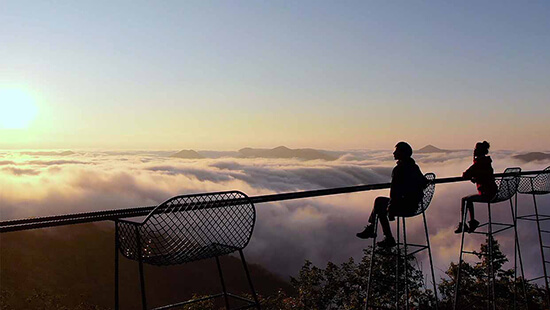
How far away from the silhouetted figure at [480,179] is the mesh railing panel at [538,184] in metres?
Answer: 1.08

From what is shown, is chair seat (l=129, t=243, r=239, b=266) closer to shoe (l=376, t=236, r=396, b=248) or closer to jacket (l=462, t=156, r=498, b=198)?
shoe (l=376, t=236, r=396, b=248)

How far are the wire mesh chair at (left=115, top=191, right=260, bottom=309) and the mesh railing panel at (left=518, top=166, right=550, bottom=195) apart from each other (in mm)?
4977

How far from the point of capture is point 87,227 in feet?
305

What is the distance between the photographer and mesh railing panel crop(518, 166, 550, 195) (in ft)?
21.1

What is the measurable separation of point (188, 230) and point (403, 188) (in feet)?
7.36

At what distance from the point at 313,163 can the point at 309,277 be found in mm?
166443

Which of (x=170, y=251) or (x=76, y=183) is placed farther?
(x=76, y=183)

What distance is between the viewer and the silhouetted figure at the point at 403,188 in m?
4.16

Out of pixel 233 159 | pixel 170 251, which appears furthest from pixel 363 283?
pixel 233 159

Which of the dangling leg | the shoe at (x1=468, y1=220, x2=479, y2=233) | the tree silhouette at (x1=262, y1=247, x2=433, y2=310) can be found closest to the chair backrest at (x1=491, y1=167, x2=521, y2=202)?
the shoe at (x1=468, y1=220, x2=479, y2=233)

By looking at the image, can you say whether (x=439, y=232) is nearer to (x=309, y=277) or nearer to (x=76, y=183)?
(x=76, y=183)

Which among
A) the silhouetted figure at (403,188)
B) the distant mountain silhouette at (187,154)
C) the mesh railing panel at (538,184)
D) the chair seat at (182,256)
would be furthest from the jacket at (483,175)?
the distant mountain silhouette at (187,154)

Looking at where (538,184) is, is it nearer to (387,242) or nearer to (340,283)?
(387,242)

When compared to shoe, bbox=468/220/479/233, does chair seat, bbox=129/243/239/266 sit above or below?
above
